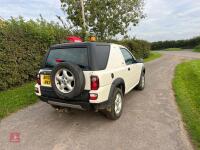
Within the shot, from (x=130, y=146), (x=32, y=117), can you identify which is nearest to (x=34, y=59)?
(x=32, y=117)

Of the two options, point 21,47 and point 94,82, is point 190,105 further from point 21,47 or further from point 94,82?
point 21,47

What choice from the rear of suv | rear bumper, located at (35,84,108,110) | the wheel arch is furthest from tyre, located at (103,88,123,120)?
rear bumper, located at (35,84,108,110)

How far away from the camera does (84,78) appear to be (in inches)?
147

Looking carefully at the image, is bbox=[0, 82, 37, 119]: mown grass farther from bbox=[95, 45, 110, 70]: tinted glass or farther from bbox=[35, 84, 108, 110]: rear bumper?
bbox=[95, 45, 110, 70]: tinted glass

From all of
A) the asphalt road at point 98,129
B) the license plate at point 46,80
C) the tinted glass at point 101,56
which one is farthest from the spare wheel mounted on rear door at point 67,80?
the asphalt road at point 98,129

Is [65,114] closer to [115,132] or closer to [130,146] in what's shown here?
[115,132]

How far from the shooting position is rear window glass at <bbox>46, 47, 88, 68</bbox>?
389 centimetres

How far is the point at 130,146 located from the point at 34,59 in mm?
6406

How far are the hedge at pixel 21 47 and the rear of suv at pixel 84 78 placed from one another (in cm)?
336

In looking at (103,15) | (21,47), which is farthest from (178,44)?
(21,47)

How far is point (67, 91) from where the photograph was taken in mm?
3850

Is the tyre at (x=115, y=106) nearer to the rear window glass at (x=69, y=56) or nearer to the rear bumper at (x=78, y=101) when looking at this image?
the rear bumper at (x=78, y=101)

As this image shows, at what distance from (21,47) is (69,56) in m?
4.47

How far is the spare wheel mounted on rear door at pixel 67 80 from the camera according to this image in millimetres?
3668
